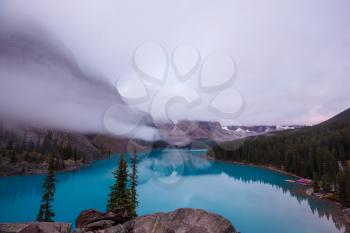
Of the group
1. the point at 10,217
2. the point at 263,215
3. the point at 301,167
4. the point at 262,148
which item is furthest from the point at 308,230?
the point at 262,148

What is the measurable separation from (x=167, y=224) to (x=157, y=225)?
0.79 meters

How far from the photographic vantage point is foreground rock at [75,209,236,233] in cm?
1583

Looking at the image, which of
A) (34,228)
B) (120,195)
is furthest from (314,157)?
(34,228)

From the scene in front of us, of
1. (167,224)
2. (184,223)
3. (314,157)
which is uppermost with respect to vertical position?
(314,157)

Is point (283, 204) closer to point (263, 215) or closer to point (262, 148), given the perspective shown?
point (263, 215)

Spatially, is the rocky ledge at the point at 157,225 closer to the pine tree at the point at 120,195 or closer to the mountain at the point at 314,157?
the pine tree at the point at 120,195

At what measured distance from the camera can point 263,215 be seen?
184 ft

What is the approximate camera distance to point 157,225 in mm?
16031

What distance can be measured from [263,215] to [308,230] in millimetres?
10977

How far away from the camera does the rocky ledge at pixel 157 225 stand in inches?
618

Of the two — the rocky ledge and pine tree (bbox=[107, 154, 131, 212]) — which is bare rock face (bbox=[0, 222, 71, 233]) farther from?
pine tree (bbox=[107, 154, 131, 212])

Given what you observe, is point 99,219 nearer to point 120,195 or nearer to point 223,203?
point 120,195

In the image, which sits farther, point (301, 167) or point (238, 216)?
point (301, 167)

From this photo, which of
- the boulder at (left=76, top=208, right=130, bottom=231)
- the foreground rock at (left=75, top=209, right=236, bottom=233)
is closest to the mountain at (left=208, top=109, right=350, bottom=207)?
the foreground rock at (left=75, top=209, right=236, bottom=233)
